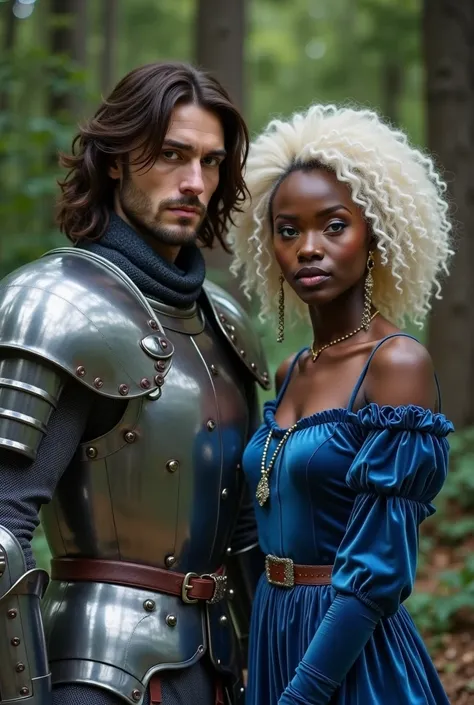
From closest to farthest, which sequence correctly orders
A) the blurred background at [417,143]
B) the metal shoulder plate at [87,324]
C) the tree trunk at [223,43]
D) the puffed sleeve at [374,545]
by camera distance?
the puffed sleeve at [374,545]
the metal shoulder plate at [87,324]
the blurred background at [417,143]
the tree trunk at [223,43]

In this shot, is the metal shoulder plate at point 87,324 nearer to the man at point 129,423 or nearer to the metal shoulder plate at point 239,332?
the man at point 129,423

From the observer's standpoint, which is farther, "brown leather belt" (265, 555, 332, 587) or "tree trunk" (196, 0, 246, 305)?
"tree trunk" (196, 0, 246, 305)

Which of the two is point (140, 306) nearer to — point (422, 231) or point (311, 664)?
point (422, 231)

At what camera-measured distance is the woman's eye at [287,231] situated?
236 cm

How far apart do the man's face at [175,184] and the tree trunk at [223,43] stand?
2.51m

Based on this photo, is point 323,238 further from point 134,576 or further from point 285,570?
point 134,576

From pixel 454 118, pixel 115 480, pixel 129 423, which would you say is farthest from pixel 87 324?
pixel 454 118

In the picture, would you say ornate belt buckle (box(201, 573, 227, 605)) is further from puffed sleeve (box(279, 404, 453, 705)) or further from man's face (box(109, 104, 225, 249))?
man's face (box(109, 104, 225, 249))

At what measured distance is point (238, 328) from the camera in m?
2.88

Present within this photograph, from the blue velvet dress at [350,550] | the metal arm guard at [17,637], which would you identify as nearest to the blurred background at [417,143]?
the blue velvet dress at [350,550]

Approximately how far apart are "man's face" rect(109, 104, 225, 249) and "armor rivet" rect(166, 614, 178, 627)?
1007 millimetres

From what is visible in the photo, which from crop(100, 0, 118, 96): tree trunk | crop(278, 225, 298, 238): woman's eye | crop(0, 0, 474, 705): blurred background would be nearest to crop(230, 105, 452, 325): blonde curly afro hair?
crop(278, 225, 298, 238): woman's eye

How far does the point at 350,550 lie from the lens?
204 cm

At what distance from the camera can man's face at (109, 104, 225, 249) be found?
8.25 ft
